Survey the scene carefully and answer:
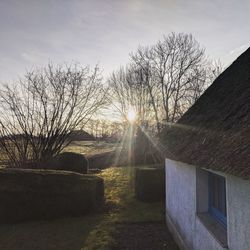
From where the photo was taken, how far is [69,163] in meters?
12.9

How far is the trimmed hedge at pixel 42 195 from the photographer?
26.6 ft

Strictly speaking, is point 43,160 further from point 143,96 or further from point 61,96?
point 143,96

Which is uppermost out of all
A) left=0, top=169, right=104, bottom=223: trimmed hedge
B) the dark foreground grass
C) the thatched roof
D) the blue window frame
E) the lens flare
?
the lens flare

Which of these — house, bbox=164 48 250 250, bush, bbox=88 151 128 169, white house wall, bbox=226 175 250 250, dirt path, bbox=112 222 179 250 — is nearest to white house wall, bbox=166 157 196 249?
house, bbox=164 48 250 250

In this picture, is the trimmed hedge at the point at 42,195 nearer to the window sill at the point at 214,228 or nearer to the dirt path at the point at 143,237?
the dirt path at the point at 143,237

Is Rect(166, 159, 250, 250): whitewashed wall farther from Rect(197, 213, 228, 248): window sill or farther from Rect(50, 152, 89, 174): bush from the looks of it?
Rect(50, 152, 89, 174): bush

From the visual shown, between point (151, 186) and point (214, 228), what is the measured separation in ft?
20.6

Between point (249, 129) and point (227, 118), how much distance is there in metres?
1.03

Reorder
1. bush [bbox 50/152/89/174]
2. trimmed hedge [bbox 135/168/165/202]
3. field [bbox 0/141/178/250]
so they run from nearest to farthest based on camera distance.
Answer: field [bbox 0/141/178/250] → trimmed hedge [bbox 135/168/165/202] → bush [bbox 50/152/89/174]

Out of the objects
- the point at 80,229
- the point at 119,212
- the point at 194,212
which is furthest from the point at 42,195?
the point at 194,212

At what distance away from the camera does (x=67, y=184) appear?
28.2 ft

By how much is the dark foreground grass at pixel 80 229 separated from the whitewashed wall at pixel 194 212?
168 centimetres

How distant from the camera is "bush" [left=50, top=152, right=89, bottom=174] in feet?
40.9

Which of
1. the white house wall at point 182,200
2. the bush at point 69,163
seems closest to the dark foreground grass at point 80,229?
the white house wall at point 182,200
